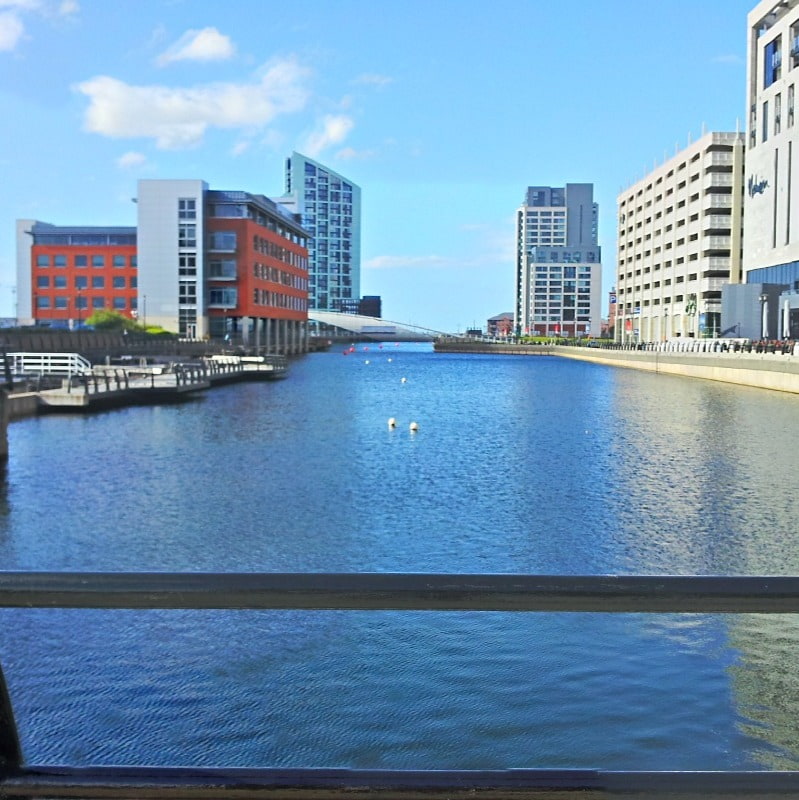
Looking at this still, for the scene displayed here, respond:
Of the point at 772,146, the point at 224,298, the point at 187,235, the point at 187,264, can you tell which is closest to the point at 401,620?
the point at 772,146

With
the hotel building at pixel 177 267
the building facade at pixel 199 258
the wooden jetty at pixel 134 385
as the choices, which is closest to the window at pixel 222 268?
the building facade at pixel 199 258

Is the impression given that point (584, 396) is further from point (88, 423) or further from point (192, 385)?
point (88, 423)

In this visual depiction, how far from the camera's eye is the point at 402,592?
7.93ft

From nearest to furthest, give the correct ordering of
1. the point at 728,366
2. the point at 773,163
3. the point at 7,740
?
the point at 7,740 → the point at 728,366 → the point at 773,163

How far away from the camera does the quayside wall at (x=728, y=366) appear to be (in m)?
58.8

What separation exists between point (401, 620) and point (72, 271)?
122 metres

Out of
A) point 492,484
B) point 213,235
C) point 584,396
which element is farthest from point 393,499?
point 213,235

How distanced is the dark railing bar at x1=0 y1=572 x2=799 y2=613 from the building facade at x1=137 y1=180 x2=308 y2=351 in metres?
108

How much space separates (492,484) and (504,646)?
1271 centimetres

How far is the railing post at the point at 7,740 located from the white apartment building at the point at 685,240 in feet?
416

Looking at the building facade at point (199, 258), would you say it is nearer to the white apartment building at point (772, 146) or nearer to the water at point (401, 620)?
the white apartment building at point (772, 146)

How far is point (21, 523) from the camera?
19469mm

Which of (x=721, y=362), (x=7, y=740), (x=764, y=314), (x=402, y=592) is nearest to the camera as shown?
(x=402, y=592)

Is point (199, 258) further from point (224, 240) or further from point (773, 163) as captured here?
point (773, 163)
